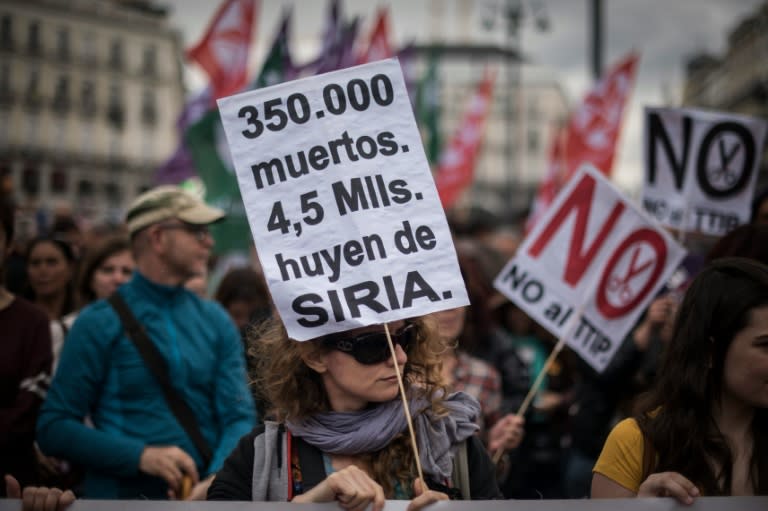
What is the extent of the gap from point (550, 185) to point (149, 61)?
69762 mm

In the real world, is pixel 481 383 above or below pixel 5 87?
below

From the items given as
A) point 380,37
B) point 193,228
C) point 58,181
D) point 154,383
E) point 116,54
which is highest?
point 116,54

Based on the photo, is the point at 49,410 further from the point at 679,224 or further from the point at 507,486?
the point at 679,224

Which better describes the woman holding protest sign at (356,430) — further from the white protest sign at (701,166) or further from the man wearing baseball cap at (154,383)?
the white protest sign at (701,166)

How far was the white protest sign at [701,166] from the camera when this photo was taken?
15.9 feet

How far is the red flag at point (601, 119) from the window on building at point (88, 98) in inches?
2612

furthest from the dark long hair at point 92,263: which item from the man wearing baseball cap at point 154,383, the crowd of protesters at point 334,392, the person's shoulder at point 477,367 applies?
the person's shoulder at point 477,367

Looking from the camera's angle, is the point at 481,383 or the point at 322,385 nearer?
the point at 322,385

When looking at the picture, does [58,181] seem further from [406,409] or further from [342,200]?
[406,409]

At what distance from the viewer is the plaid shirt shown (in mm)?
4230

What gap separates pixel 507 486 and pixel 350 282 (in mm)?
2533

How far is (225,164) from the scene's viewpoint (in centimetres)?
998

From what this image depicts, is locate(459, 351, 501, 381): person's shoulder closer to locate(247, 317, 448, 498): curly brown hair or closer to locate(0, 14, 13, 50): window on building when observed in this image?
locate(247, 317, 448, 498): curly brown hair

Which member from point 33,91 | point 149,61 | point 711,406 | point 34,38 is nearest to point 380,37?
point 711,406
